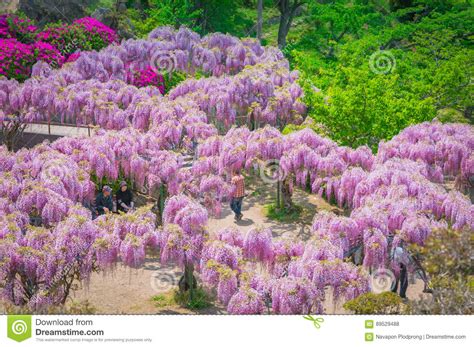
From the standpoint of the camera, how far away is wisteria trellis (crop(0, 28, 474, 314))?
660 inches

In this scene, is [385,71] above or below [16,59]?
below

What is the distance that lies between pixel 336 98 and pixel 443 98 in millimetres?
5965

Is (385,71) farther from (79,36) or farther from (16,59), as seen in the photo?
(16,59)

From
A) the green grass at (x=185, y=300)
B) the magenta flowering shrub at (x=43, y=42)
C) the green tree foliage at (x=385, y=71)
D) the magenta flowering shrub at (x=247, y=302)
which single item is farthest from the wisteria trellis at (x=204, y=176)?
the green tree foliage at (x=385, y=71)

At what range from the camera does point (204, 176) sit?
74.2ft

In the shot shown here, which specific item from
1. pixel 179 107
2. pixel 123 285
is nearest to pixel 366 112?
pixel 179 107

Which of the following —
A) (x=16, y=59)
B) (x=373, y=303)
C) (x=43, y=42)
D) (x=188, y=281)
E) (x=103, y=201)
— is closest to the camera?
(x=373, y=303)

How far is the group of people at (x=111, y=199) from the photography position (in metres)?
21.6

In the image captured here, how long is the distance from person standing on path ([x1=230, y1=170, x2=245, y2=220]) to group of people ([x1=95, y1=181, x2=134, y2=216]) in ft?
10.0

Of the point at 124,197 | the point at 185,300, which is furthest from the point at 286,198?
the point at 185,300

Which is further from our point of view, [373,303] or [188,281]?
[188,281]

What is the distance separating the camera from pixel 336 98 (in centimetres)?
2575
